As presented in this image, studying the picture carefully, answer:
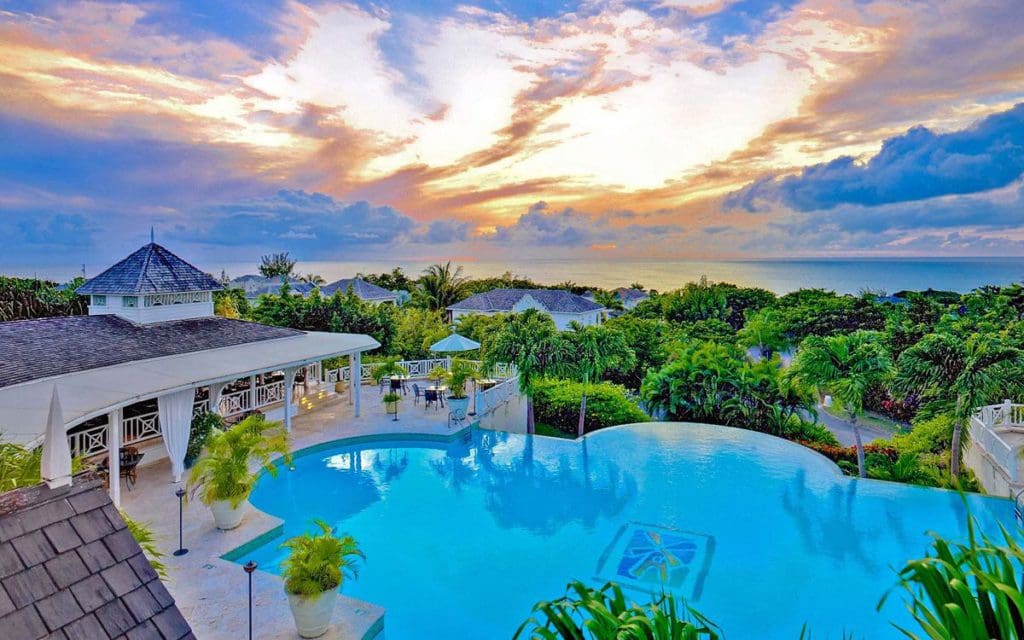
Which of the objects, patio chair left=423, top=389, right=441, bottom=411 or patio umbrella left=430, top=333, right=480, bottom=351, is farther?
patio umbrella left=430, top=333, right=480, bottom=351

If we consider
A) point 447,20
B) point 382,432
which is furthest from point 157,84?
point 382,432

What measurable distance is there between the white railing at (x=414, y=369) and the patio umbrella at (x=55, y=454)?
623 inches

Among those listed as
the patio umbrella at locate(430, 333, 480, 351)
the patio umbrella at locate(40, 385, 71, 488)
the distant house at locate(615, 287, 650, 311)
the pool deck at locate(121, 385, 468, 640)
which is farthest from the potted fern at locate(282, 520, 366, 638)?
the distant house at locate(615, 287, 650, 311)

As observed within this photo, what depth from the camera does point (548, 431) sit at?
1719 centimetres

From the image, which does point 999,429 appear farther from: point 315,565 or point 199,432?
point 199,432

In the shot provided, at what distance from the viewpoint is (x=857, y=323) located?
99.5 feet

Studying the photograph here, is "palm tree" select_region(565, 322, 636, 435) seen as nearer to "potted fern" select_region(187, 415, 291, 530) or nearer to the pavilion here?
the pavilion

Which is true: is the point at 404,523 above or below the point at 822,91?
below

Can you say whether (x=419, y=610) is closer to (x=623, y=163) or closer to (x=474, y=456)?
(x=474, y=456)

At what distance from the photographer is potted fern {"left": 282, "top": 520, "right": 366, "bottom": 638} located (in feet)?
19.9

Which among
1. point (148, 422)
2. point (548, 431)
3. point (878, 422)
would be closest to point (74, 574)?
point (148, 422)

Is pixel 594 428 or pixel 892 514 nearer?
pixel 892 514

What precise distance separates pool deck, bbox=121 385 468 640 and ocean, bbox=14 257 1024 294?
62.4 metres

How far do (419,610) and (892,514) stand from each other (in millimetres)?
9271
